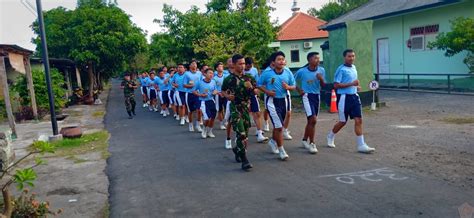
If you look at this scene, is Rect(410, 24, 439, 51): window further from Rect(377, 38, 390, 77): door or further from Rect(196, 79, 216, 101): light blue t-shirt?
Rect(196, 79, 216, 101): light blue t-shirt

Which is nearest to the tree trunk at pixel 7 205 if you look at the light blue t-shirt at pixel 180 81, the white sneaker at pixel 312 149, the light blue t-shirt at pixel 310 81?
the white sneaker at pixel 312 149

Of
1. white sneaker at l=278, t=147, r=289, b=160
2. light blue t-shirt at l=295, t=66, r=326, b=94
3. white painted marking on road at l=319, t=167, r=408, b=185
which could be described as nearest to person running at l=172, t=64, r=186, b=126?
light blue t-shirt at l=295, t=66, r=326, b=94

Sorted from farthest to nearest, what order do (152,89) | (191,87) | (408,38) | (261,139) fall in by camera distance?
(408,38)
(152,89)
(191,87)
(261,139)

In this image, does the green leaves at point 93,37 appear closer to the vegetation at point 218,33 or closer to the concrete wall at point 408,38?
the vegetation at point 218,33

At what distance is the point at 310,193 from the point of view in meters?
5.47

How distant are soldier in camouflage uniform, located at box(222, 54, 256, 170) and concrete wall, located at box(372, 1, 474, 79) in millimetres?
13552

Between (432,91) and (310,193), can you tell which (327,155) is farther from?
(432,91)

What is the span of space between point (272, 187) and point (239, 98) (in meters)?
1.79

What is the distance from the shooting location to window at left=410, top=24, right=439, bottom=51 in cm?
1869

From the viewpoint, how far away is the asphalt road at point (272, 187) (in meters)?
4.89

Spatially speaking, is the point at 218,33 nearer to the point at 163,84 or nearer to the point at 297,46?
the point at 163,84

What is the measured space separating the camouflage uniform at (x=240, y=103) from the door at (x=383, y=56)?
659 inches

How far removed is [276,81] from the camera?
24.5 feet

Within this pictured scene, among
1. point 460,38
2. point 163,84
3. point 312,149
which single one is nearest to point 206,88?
point 312,149
